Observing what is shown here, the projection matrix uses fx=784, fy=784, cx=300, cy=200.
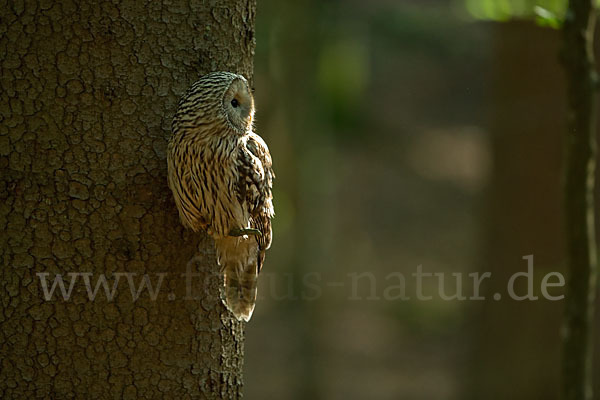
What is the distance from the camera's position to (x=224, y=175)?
2.61 m

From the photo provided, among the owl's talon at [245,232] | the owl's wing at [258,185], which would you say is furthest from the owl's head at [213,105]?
the owl's talon at [245,232]

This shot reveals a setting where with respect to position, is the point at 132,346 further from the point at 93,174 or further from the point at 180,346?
the point at 93,174

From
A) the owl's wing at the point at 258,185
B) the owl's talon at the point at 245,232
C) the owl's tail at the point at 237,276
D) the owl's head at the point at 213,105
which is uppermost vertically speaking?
the owl's head at the point at 213,105

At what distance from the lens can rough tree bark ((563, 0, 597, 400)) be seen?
3.09 meters

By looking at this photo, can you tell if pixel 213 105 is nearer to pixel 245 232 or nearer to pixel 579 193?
pixel 245 232

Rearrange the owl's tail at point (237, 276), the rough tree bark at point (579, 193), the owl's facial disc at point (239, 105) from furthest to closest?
the rough tree bark at point (579, 193)
the owl's tail at point (237, 276)
the owl's facial disc at point (239, 105)

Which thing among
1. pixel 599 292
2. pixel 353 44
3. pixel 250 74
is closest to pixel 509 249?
pixel 599 292

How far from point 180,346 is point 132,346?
0.53ft

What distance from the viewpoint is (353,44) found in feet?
49.4

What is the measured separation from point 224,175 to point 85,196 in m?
0.46

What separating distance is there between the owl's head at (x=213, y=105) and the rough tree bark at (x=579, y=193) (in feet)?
4.45

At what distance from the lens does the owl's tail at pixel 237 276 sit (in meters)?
2.71

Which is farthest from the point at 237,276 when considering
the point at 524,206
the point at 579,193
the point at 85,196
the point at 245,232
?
the point at 524,206

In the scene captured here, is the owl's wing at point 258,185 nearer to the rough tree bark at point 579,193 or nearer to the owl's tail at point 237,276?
the owl's tail at point 237,276
